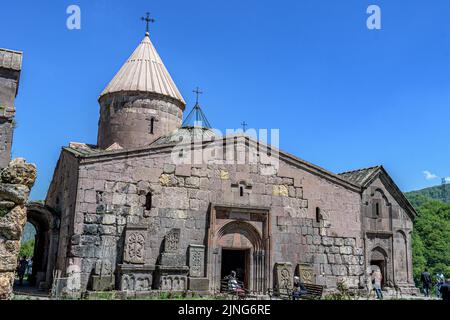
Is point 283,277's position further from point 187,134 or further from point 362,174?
point 187,134

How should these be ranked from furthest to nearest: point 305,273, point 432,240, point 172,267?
point 432,240 < point 305,273 < point 172,267

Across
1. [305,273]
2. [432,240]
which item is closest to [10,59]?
[305,273]

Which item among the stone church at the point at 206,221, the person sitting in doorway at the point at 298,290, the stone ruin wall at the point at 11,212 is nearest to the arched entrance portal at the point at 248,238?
the stone church at the point at 206,221

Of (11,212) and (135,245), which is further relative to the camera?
(135,245)

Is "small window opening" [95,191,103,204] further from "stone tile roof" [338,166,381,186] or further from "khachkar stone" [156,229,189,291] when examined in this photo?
"stone tile roof" [338,166,381,186]

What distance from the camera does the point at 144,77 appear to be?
59.5 feet

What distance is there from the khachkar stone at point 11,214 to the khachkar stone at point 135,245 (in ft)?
23.0

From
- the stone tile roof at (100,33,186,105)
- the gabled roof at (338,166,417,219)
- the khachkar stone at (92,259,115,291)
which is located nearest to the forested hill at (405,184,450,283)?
the gabled roof at (338,166,417,219)

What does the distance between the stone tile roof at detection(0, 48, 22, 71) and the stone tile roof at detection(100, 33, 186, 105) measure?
3.13 metres

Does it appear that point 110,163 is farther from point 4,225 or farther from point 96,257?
point 4,225


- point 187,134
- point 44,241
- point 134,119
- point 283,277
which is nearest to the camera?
point 283,277

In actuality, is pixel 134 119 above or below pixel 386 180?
above

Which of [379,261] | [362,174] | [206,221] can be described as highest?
[362,174]

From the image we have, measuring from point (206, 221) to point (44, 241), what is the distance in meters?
6.99
